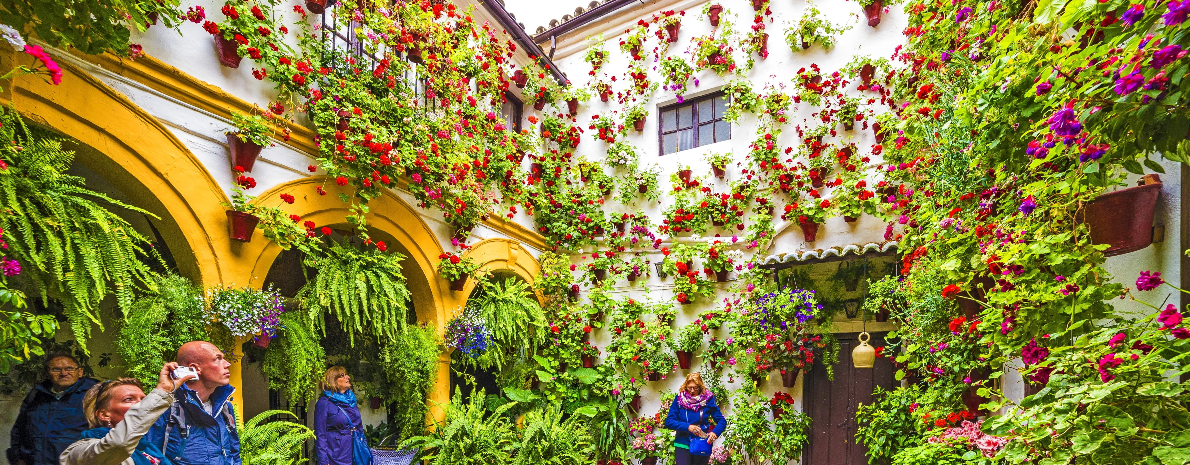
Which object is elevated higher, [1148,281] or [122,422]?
[1148,281]

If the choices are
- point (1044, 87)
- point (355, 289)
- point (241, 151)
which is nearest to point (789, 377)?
point (355, 289)

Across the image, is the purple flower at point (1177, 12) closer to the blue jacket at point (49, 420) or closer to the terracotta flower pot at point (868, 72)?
the terracotta flower pot at point (868, 72)

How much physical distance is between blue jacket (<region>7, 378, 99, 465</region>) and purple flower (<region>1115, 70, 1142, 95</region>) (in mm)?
5291

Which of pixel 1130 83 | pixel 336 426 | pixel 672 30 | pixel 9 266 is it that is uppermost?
pixel 672 30

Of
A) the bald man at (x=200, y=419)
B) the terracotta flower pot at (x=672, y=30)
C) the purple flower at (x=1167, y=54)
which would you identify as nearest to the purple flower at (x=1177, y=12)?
the purple flower at (x=1167, y=54)

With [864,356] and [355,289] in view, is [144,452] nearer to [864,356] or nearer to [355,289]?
[355,289]

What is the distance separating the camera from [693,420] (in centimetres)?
548

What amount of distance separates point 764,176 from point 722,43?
175cm

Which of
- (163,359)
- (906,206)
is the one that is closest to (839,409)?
(906,206)

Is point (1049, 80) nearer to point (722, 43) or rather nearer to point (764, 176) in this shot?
point (764, 176)

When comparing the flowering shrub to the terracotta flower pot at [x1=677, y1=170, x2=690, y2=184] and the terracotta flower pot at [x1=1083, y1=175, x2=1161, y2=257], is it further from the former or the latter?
the terracotta flower pot at [x1=677, y1=170, x2=690, y2=184]

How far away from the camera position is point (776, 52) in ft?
21.8

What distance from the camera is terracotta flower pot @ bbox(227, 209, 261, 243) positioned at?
3.68 meters

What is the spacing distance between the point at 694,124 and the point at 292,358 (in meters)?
5.25
